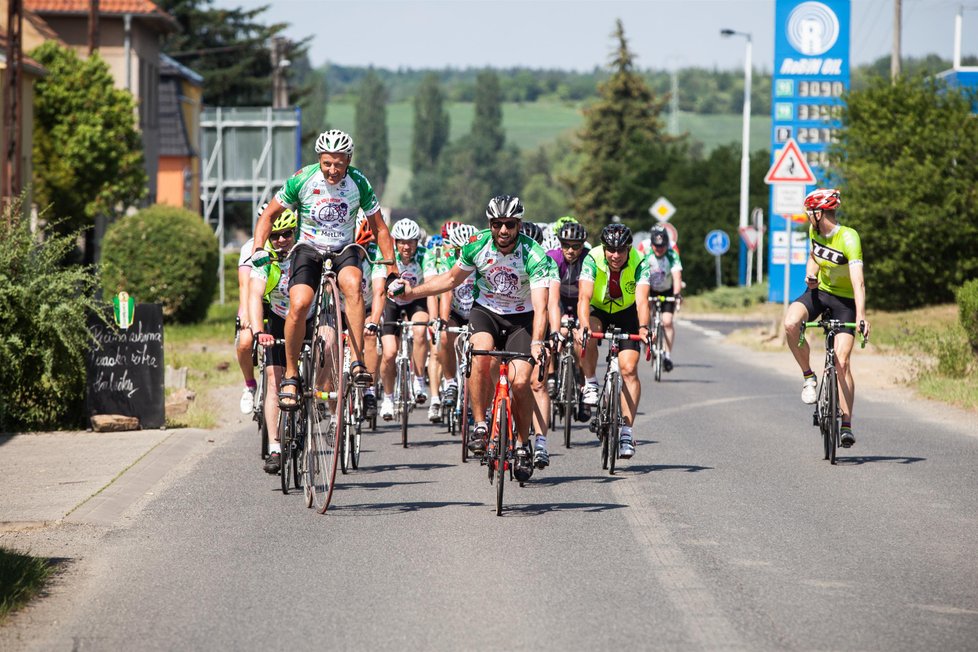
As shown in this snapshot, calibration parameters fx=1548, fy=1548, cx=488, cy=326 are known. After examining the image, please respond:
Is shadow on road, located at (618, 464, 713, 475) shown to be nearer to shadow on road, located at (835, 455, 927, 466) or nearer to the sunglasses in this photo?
shadow on road, located at (835, 455, 927, 466)

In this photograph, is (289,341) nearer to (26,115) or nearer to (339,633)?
(339,633)

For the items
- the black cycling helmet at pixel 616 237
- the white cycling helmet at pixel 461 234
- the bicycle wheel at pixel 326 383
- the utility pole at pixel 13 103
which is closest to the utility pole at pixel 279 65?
the utility pole at pixel 13 103

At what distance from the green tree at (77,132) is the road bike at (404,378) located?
32.0 meters

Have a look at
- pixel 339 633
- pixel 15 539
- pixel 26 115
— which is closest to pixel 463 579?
pixel 339 633

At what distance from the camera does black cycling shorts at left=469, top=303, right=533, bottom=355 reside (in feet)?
35.3

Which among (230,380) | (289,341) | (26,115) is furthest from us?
(26,115)

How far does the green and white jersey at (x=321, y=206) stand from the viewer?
34.2 feet

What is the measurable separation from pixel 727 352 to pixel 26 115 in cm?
2259

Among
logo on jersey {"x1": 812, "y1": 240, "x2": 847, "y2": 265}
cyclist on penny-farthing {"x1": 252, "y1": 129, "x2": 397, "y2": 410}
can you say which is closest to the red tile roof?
logo on jersey {"x1": 812, "y1": 240, "x2": 847, "y2": 265}

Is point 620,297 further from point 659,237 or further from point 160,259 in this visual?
point 160,259

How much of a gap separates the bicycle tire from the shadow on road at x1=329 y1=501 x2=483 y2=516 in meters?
0.46

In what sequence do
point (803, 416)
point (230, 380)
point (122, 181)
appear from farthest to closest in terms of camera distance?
point (122, 181)
point (230, 380)
point (803, 416)

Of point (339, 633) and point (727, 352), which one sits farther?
point (727, 352)

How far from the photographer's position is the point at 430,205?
655 feet
